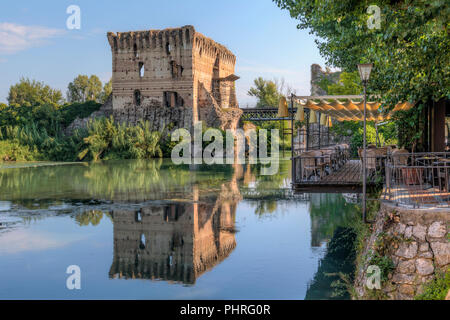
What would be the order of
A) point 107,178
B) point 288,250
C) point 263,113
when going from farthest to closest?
point 263,113 → point 107,178 → point 288,250

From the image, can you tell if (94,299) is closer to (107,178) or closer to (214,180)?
(214,180)

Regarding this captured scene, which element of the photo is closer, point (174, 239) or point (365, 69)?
point (365, 69)

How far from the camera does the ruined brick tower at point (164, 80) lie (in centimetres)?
4044

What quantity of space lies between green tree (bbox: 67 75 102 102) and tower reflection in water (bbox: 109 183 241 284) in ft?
219

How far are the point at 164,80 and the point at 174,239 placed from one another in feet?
102

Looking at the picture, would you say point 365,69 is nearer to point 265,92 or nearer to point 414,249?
point 414,249

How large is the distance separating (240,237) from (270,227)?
4.21 ft

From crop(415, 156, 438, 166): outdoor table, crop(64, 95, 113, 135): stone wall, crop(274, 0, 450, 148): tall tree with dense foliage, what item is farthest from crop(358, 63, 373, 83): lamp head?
crop(64, 95, 113, 135): stone wall

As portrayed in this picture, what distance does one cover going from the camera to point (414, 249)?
21.7 feet

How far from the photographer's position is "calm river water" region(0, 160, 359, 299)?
851 centimetres

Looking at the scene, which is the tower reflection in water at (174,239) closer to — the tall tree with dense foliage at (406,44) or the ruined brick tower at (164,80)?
the tall tree with dense foliage at (406,44)

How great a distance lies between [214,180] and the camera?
22438 millimetres

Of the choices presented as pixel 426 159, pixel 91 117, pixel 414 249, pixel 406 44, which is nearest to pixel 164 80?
pixel 91 117

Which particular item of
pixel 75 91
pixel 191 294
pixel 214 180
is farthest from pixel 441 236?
pixel 75 91
